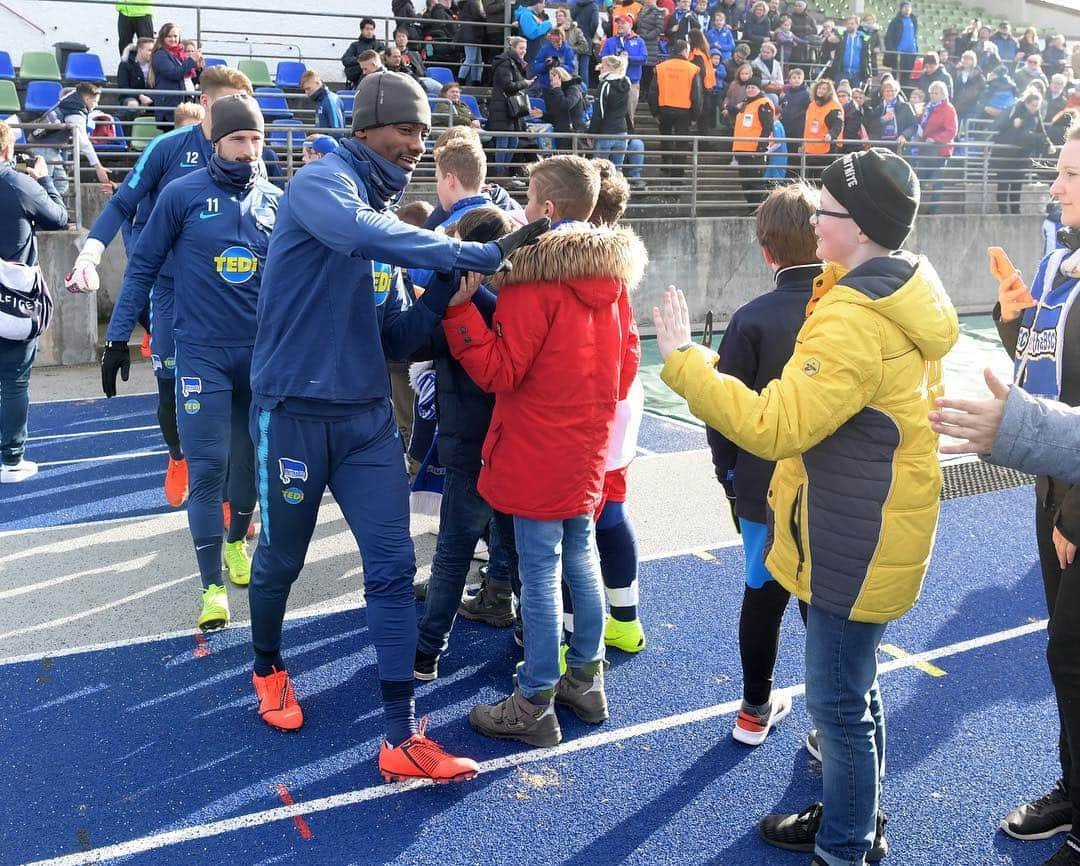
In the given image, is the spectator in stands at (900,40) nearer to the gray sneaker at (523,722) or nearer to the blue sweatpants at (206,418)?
the blue sweatpants at (206,418)

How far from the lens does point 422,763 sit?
3.30 meters

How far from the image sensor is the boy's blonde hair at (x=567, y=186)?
3541 mm

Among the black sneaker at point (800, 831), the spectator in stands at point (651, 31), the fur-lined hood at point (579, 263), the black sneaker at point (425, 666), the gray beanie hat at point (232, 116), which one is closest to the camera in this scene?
the black sneaker at point (800, 831)

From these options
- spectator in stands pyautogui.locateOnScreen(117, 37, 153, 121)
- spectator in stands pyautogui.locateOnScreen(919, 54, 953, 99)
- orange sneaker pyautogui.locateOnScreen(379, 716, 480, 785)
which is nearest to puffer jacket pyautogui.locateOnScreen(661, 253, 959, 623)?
orange sneaker pyautogui.locateOnScreen(379, 716, 480, 785)

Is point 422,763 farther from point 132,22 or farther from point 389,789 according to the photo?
point 132,22

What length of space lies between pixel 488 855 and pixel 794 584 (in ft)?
4.02

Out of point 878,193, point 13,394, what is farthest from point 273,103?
point 878,193

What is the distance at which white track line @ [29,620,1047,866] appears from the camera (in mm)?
3008

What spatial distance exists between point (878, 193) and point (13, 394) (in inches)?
233

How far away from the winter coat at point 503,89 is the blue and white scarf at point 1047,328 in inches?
405

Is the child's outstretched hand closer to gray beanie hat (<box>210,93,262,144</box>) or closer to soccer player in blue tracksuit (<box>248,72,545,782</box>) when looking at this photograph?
soccer player in blue tracksuit (<box>248,72,545,782</box>)

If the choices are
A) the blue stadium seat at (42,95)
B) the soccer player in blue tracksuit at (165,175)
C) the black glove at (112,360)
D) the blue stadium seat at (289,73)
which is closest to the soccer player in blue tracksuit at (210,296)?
the black glove at (112,360)

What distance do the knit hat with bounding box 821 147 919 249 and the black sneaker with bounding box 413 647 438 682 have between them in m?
2.40

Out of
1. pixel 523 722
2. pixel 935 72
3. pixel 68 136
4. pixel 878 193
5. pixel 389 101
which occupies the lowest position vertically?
pixel 523 722
